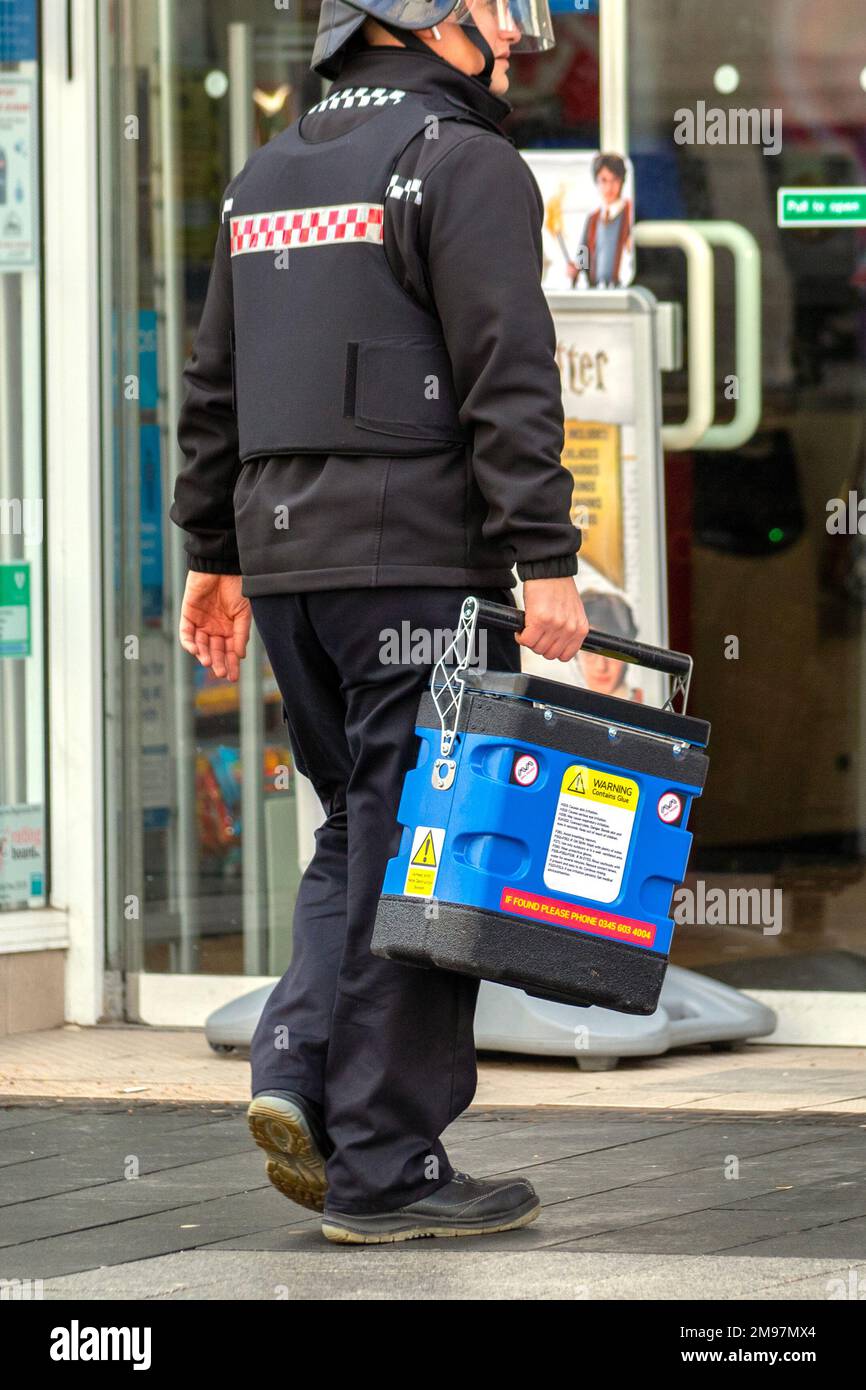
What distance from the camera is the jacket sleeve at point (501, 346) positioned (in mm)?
3232

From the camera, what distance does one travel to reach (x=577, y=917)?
10.8 feet

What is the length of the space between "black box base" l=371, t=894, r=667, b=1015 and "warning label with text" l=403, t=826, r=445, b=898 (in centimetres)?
2

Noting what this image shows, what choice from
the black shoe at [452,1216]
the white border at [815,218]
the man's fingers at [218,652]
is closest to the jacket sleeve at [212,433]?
the man's fingers at [218,652]

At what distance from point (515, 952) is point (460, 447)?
0.72m

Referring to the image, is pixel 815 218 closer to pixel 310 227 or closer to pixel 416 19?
pixel 416 19

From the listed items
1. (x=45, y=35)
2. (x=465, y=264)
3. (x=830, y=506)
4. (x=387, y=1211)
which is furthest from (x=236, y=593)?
(x=45, y=35)

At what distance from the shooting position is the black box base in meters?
3.20

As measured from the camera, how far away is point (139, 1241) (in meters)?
3.43

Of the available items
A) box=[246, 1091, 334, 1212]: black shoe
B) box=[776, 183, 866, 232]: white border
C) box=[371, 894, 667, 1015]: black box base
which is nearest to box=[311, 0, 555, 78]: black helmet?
box=[371, 894, 667, 1015]: black box base

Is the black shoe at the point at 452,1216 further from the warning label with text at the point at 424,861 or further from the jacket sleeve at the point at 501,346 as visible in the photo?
the jacket sleeve at the point at 501,346
